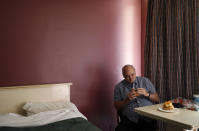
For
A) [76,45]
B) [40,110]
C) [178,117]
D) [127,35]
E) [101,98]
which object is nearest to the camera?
[178,117]

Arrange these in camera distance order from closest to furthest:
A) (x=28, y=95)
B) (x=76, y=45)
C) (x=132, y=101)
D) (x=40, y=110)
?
(x=40, y=110) → (x=28, y=95) → (x=132, y=101) → (x=76, y=45)

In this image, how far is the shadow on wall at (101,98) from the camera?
2812mm

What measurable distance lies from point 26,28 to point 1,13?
0.31 metres

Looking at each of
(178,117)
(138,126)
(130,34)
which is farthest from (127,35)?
(178,117)

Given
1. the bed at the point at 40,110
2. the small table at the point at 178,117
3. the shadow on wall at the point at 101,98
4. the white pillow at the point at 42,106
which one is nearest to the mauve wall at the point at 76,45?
the shadow on wall at the point at 101,98

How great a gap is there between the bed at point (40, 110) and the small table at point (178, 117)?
59cm

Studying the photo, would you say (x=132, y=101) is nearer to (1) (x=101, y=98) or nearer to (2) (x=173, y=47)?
(1) (x=101, y=98)

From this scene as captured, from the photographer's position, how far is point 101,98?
9.59 feet

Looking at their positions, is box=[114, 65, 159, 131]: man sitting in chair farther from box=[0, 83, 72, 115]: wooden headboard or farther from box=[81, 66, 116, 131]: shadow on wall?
box=[0, 83, 72, 115]: wooden headboard

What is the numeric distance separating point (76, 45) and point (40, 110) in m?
1.01

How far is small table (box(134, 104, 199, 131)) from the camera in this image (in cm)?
160

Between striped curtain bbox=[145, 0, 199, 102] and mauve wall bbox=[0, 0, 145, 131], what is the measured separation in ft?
1.39

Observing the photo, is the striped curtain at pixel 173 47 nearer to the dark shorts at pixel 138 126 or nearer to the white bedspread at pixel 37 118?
the dark shorts at pixel 138 126

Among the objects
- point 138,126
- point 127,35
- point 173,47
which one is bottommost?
point 138,126
